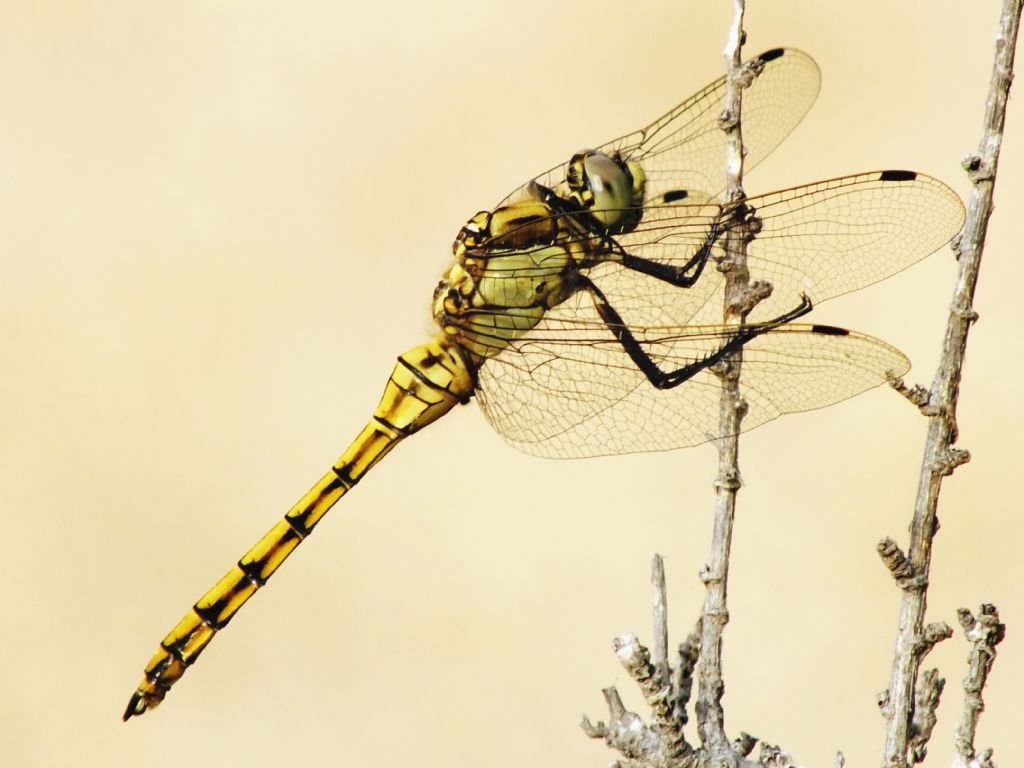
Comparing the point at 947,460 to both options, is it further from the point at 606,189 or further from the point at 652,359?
the point at 606,189

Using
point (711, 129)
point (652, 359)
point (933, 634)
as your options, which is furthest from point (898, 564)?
point (711, 129)

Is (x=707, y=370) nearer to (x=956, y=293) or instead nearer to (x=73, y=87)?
(x=956, y=293)

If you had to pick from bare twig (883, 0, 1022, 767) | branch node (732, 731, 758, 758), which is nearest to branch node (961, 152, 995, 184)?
bare twig (883, 0, 1022, 767)

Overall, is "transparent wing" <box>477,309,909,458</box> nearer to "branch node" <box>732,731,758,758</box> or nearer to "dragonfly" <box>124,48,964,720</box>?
"dragonfly" <box>124,48,964,720</box>

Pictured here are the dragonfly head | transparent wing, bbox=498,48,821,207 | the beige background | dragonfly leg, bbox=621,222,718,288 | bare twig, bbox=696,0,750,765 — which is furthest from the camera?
the beige background

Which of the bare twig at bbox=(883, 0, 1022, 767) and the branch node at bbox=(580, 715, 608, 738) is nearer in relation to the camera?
the bare twig at bbox=(883, 0, 1022, 767)

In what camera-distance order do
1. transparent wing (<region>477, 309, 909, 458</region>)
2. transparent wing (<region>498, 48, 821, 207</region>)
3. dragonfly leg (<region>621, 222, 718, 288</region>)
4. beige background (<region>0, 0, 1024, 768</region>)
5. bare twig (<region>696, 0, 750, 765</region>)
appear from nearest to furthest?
bare twig (<region>696, 0, 750, 765</region>) → transparent wing (<region>477, 309, 909, 458</region>) → dragonfly leg (<region>621, 222, 718, 288</region>) → transparent wing (<region>498, 48, 821, 207</region>) → beige background (<region>0, 0, 1024, 768</region>)

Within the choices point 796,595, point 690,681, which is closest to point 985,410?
point 796,595

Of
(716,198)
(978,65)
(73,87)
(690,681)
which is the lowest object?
(690,681)
